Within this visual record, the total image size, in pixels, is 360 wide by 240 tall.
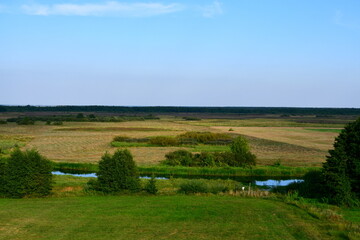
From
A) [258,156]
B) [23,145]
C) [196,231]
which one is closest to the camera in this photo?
[196,231]

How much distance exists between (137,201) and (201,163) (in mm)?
25893

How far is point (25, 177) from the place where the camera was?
99.7 feet

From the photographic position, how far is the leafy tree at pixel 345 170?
29.9 m

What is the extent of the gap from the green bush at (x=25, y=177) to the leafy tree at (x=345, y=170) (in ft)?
67.9

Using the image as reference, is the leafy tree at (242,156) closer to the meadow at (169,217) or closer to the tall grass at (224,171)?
the tall grass at (224,171)

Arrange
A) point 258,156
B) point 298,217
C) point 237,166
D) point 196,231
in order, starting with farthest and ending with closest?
1. point 258,156
2. point 237,166
3. point 298,217
4. point 196,231

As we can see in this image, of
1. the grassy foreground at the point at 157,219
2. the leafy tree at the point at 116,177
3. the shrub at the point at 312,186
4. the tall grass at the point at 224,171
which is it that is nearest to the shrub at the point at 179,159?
the tall grass at the point at 224,171

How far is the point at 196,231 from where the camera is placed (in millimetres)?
19656

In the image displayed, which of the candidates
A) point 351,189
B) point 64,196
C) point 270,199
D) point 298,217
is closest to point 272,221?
point 298,217

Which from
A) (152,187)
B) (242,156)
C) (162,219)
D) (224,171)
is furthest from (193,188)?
(242,156)

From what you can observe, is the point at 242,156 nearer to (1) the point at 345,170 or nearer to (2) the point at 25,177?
(1) the point at 345,170

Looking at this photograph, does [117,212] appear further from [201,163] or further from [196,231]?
[201,163]

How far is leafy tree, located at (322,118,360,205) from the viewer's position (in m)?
29.9

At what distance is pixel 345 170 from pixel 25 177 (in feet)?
76.5
